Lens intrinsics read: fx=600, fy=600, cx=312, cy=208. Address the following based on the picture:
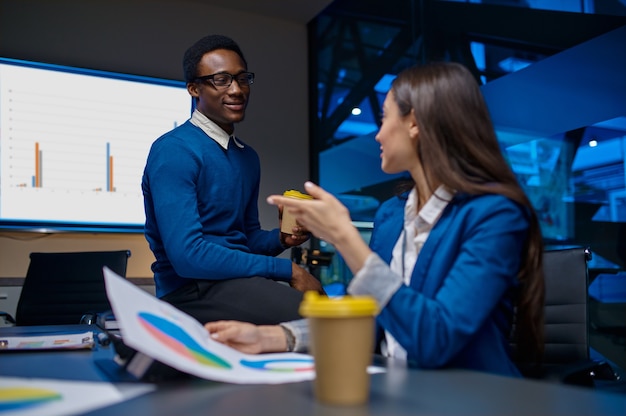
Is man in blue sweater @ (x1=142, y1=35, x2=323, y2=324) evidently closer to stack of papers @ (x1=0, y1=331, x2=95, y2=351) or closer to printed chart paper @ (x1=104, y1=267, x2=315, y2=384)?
stack of papers @ (x1=0, y1=331, x2=95, y2=351)

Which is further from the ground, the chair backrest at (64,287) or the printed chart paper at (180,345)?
the printed chart paper at (180,345)

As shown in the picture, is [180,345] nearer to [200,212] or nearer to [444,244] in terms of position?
[444,244]

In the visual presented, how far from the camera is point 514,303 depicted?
113 cm

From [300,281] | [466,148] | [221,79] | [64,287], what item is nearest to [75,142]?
[64,287]

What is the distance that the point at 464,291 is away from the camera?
35.4 inches

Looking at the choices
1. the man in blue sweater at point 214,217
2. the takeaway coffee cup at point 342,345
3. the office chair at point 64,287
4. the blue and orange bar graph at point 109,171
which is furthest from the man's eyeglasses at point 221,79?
the blue and orange bar graph at point 109,171

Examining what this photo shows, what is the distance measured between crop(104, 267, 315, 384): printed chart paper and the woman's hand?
49 millimetres

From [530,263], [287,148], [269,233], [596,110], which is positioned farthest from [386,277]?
[287,148]

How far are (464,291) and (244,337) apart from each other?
0.35 metres

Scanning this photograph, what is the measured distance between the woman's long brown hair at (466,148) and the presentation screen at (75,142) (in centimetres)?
332

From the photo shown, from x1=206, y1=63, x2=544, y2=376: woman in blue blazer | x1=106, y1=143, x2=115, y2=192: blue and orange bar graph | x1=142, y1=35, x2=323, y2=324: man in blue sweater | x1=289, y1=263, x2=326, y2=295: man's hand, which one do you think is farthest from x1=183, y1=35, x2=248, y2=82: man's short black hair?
x1=106, y1=143, x2=115, y2=192: blue and orange bar graph

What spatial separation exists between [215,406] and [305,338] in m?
0.44

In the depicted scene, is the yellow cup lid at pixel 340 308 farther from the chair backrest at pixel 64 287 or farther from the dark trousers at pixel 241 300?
the chair backrest at pixel 64 287

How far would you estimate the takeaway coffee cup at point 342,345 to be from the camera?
1.88 ft
